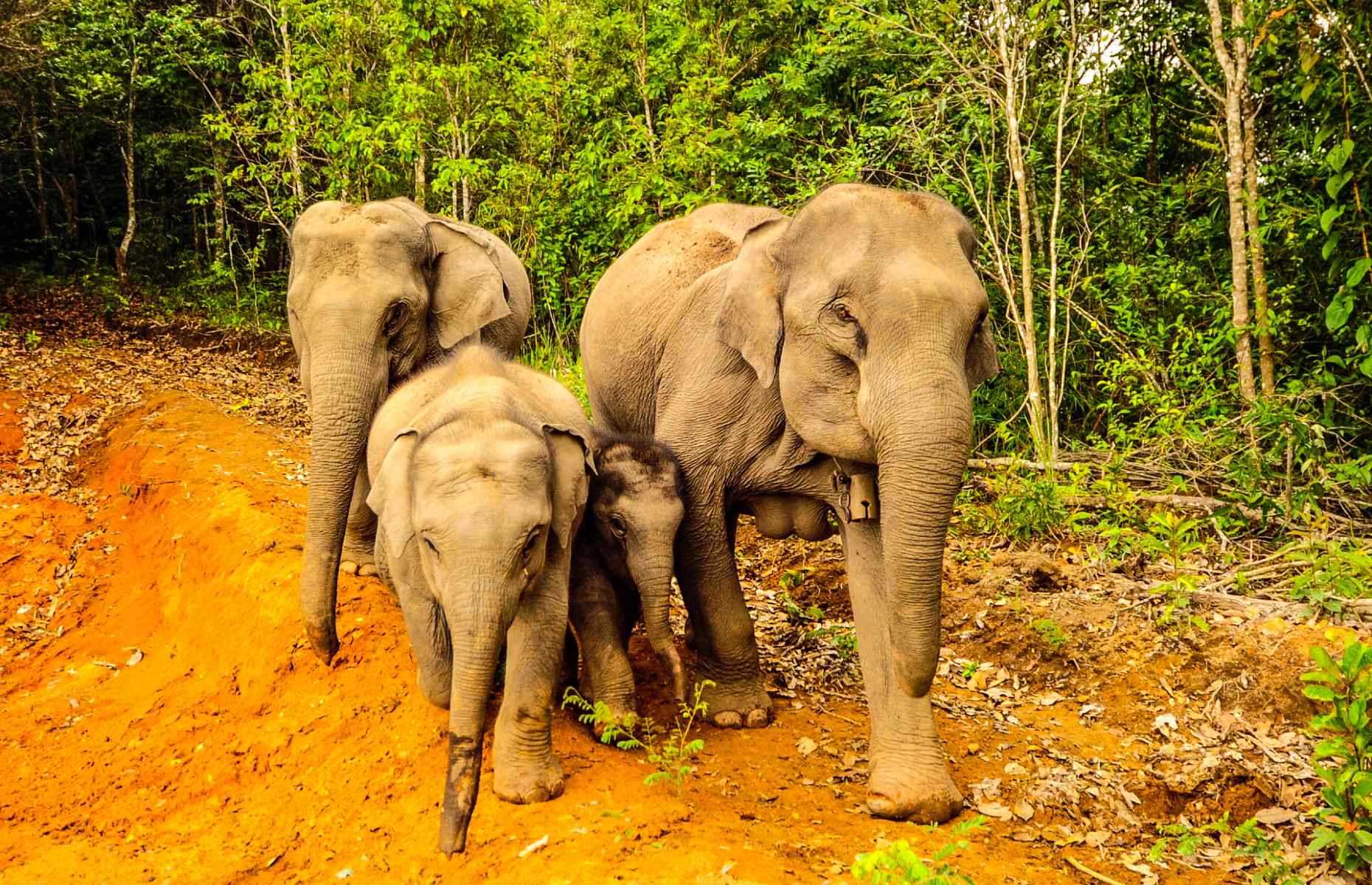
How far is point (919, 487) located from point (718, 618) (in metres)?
1.87

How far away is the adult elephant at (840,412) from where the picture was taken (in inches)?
162

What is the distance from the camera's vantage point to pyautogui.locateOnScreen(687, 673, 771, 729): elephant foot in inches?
223

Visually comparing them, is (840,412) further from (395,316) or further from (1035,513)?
(1035,513)

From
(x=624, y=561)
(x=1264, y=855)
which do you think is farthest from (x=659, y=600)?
(x=1264, y=855)

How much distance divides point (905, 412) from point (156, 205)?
967 inches

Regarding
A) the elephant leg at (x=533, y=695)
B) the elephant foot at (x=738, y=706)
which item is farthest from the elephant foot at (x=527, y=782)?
the elephant foot at (x=738, y=706)

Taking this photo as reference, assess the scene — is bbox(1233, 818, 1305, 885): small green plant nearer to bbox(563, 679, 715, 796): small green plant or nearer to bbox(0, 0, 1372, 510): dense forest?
bbox(563, 679, 715, 796): small green plant

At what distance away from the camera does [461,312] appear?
23.1ft

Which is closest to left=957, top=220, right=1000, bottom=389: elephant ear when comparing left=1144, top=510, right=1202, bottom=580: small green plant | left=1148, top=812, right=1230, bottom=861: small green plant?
left=1148, top=812, right=1230, bottom=861: small green plant

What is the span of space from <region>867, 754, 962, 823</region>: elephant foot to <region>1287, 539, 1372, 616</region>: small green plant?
2.81 meters

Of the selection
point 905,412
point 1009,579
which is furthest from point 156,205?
point 905,412

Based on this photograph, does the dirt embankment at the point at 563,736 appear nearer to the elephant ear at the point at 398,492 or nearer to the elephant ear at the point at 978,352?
the elephant ear at the point at 398,492

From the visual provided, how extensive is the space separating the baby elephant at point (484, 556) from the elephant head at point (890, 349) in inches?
40.9

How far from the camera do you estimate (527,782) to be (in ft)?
14.8
